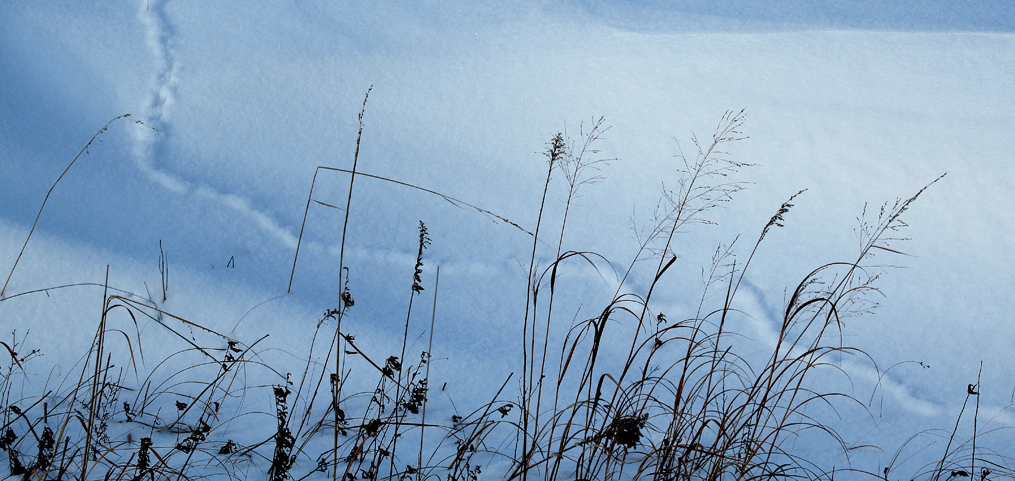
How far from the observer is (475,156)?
2572 millimetres

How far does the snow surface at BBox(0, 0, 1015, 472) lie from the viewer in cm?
189

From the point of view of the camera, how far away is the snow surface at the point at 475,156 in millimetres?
1890

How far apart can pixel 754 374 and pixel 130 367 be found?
5.69 ft

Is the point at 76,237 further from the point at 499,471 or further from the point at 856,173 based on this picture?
the point at 856,173

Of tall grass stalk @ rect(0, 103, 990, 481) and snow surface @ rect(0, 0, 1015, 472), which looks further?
snow surface @ rect(0, 0, 1015, 472)

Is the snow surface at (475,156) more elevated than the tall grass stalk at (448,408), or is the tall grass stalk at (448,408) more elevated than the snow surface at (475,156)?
the snow surface at (475,156)

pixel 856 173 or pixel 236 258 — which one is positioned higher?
pixel 856 173

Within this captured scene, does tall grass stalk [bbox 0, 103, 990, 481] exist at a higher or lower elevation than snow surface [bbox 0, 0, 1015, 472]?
lower

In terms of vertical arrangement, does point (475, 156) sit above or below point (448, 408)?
above

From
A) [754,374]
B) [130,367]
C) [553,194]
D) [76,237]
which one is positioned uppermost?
[553,194]

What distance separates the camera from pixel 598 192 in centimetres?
247

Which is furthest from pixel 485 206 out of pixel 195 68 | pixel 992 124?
pixel 992 124

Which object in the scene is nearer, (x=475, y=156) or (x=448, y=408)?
(x=448, y=408)

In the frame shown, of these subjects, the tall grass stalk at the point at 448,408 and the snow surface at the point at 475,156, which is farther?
the snow surface at the point at 475,156
